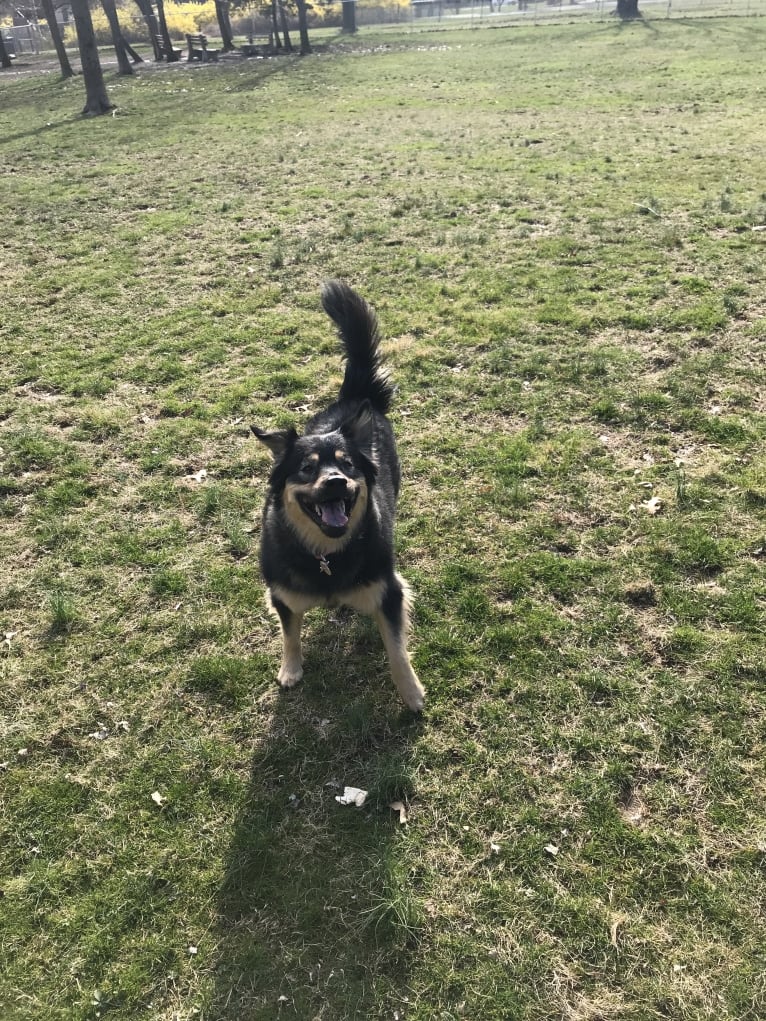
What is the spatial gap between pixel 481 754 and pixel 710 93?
2256cm

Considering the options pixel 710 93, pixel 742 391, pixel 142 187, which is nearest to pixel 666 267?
pixel 742 391

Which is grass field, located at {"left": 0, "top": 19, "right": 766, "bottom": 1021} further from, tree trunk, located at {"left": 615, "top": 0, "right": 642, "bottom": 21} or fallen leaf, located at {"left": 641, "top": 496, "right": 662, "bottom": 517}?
tree trunk, located at {"left": 615, "top": 0, "right": 642, "bottom": 21}

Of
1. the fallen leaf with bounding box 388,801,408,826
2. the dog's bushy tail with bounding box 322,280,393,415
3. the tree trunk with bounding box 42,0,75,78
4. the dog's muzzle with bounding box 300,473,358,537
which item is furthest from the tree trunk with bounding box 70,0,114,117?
the fallen leaf with bounding box 388,801,408,826

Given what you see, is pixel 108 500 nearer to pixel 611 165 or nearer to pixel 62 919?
pixel 62 919

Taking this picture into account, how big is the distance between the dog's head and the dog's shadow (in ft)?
3.41

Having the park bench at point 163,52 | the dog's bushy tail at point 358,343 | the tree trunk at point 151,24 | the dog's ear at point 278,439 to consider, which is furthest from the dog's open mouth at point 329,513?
the tree trunk at point 151,24

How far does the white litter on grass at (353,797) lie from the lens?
10.4 feet

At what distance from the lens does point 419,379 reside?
21.2 ft

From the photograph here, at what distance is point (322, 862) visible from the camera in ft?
9.72

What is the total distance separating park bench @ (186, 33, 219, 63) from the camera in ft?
116

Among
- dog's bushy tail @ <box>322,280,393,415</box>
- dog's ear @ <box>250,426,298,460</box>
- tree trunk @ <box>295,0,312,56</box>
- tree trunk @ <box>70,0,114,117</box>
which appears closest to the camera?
dog's ear @ <box>250,426,298,460</box>

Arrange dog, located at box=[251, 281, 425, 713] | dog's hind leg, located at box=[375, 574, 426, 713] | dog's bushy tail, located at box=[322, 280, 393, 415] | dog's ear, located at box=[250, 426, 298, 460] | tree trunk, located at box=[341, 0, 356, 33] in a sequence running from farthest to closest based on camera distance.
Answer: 1. tree trunk, located at box=[341, 0, 356, 33]
2. dog's bushy tail, located at box=[322, 280, 393, 415]
3. dog's hind leg, located at box=[375, 574, 426, 713]
4. dog's ear, located at box=[250, 426, 298, 460]
5. dog, located at box=[251, 281, 425, 713]

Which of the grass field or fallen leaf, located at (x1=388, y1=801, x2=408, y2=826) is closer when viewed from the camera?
the grass field

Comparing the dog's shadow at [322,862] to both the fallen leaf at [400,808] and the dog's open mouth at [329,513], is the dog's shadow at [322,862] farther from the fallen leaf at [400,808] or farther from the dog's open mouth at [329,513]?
the dog's open mouth at [329,513]
